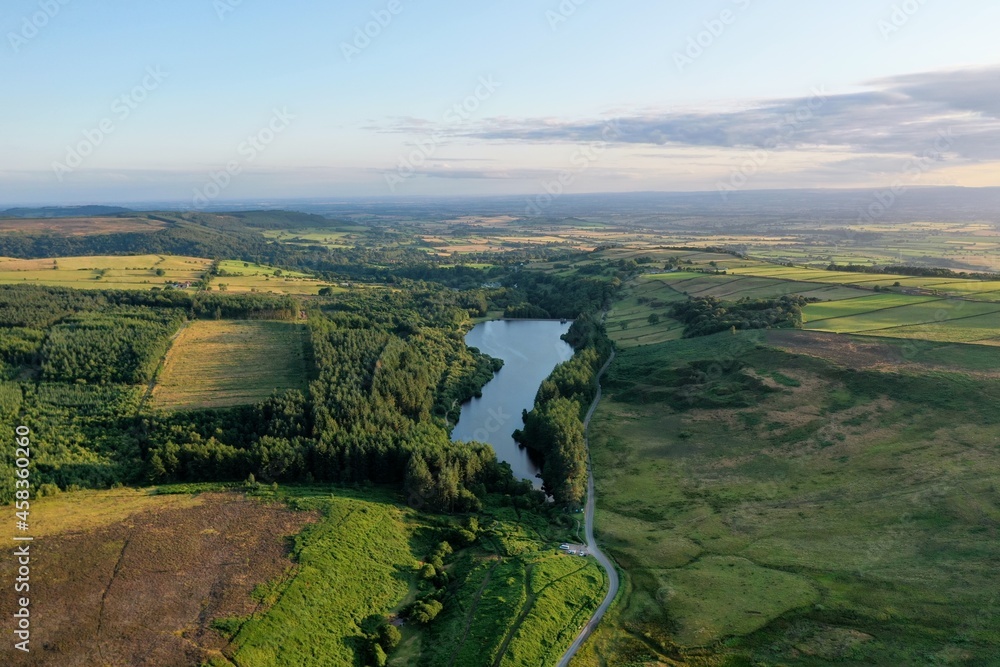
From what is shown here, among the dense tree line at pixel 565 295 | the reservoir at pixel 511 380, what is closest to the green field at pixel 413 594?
the reservoir at pixel 511 380

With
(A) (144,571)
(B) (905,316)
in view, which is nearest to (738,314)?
(B) (905,316)

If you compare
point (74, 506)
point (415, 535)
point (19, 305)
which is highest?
point (19, 305)

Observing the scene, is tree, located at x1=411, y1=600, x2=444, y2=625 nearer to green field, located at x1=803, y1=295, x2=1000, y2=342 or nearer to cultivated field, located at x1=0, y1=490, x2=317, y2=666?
cultivated field, located at x1=0, y1=490, x2=317, y2=666

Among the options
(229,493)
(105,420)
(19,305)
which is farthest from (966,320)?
(19,305)

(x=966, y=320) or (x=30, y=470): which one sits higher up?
(x=966, y=320)

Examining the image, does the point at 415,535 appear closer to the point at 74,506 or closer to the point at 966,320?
the point at 74,506

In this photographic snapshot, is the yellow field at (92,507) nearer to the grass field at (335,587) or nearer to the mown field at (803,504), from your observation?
the grass field at (335,587)
